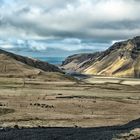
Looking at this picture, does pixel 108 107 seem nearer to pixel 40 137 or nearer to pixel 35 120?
pixel 35 120

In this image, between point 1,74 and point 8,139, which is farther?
point 1,74

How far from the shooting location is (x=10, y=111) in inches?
2854

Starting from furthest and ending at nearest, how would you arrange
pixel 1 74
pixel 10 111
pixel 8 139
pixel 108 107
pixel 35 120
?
pixel 1 74, pixel 108 107, pixel 10 111, pixel 35 120, pixel 8 139

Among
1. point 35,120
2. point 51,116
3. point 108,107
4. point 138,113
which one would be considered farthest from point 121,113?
point 35,120

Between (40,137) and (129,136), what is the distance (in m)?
8.25

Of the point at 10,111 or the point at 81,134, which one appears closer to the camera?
the point at 81,134

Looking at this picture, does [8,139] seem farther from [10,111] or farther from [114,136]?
[10,111]

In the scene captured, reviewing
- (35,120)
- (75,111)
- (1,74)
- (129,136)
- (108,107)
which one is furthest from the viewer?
(1,74)

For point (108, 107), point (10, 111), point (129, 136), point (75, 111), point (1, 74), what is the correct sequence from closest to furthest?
point (129, 136)
point (10, 111)
point (75, 111)
point (108, 107)
point (1, 74)

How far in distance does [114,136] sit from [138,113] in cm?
4172

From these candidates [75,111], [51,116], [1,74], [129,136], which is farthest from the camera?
[1,74]

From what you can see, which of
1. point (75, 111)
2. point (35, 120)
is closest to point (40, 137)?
point (35, 120)

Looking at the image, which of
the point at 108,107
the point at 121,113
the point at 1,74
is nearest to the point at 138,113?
the point at 121,113

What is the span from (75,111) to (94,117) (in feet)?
30.8
